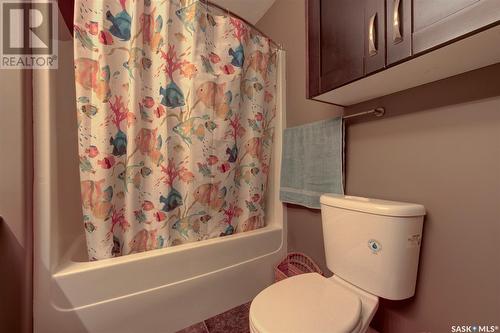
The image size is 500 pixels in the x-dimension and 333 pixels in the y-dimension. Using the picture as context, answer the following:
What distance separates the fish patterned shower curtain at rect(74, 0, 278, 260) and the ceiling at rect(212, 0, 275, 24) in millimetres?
446

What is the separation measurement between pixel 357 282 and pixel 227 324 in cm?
76

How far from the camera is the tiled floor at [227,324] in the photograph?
3.54 ft

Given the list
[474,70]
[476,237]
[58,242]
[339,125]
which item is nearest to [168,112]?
[58,242]

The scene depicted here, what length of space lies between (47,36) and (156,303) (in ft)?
4.08

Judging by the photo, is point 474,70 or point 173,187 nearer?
point 474,70

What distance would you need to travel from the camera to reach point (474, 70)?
675 millimetres

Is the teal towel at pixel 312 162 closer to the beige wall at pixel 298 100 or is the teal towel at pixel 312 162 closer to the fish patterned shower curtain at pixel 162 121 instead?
the beige wall at pixel 298 100

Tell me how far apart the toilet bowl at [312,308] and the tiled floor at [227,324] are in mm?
508

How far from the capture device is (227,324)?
3.76ft

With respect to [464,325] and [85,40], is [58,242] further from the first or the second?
[464,325]

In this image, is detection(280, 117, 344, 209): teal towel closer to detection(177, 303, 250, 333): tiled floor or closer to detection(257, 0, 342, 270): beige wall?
detection(257, 0, 342, 270): beige wall

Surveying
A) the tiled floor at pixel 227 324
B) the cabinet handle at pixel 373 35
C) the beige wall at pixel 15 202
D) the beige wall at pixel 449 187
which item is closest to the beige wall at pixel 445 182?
the beige wall at pixel 449 187

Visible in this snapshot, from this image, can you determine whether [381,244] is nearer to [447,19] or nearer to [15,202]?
[447,19]

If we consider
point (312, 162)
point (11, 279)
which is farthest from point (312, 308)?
point (11, 279)
